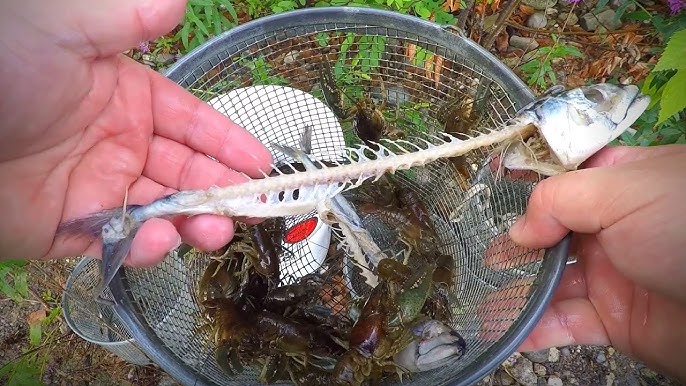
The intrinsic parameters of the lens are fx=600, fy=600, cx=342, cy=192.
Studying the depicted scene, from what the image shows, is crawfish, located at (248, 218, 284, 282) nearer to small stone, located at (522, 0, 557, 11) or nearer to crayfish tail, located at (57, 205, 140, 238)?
crayfish tail, located at (57, 205, 140, 238)

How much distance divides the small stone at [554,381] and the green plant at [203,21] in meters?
2.25

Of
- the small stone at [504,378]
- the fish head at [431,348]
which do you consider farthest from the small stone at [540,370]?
the fish head at [431,348]

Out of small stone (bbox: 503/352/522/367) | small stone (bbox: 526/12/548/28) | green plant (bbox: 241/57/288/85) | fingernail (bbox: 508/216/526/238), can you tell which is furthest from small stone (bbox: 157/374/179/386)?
small stone (bbox: 526/12/548/28)

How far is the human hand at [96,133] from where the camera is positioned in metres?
1.66

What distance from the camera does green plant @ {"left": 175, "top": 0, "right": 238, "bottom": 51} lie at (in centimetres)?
283

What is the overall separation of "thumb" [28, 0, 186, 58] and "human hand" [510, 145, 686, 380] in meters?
1.22

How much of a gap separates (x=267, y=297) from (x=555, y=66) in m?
2.02

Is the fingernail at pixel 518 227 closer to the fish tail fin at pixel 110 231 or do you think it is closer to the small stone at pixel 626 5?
the fish tail fin at pixel 110 231

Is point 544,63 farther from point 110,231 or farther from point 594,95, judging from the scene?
point 110,231

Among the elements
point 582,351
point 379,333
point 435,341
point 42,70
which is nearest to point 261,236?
A: point 379,333

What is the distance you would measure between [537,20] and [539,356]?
1.83 metres

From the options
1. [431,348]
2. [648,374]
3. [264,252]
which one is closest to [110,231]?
[264,252]

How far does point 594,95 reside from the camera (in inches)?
75.2

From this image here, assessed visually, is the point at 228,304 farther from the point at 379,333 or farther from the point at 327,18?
the point at 327,18
